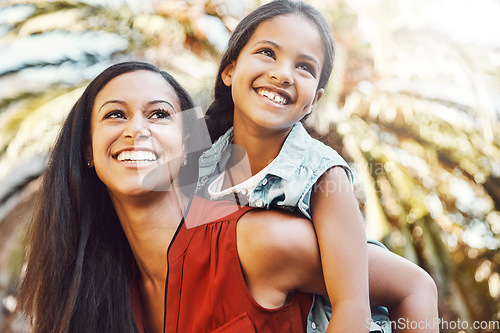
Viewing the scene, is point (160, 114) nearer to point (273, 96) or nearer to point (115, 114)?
point (115, 114)

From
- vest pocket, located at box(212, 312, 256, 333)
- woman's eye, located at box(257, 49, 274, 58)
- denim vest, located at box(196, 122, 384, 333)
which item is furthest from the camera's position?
woman's eye, located at box(257, 49, 274, 58)

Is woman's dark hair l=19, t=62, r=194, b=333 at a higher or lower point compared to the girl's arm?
lower

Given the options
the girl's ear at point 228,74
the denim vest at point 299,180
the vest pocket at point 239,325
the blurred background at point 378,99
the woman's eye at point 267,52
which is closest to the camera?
the vest pocket at point 239,325

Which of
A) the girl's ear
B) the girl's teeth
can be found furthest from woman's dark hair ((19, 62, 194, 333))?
the girl's teeth

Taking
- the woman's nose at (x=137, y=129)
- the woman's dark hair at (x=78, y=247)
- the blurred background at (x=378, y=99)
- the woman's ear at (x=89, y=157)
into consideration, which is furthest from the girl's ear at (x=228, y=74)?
the blurred background at (x=378, y=99)

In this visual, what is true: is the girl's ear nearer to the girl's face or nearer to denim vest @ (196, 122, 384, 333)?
the girl's face

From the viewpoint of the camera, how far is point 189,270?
977 mm

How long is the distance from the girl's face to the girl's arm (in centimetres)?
17

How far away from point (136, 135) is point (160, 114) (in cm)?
8

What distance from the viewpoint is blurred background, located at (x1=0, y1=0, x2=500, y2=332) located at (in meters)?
2.24

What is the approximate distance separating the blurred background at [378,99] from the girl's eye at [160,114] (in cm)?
98

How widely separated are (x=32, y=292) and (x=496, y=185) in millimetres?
2159

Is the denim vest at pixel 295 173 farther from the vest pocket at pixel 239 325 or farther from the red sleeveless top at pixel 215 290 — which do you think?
the vest pocket at pixel 239 325

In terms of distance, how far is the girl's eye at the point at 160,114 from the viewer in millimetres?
1122
